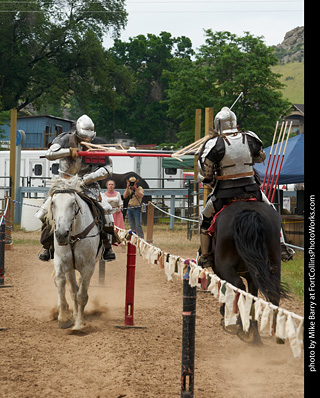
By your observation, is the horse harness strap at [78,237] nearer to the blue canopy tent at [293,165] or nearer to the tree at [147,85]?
the blue canopy tent at [293,165]

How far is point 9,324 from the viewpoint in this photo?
7.99 meters

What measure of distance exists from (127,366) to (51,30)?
44.6 meters

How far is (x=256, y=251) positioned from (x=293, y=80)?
159504mm

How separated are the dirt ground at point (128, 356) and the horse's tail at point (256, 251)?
747 mm

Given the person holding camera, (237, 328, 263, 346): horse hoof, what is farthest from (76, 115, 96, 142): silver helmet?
the person holding camera

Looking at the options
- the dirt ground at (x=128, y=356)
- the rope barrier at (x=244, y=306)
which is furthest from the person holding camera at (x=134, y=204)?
the rope barrier at (x=244, y=306)

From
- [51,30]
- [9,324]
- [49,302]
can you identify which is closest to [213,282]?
[9,324]

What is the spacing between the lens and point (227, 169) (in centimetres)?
690

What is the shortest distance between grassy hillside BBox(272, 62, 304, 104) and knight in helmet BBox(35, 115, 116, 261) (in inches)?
5014

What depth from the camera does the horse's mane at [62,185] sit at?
7.35 metres

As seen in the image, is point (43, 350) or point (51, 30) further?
point (51, 30)

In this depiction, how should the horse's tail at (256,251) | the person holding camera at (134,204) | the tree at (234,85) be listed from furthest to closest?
1. the tree at (234,85)
2. the person holding camera at (134,204)
3. the horse's tail at (256,251)

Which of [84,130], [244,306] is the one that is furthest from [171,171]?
[244,306]

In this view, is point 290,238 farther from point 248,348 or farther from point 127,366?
point 127,366
